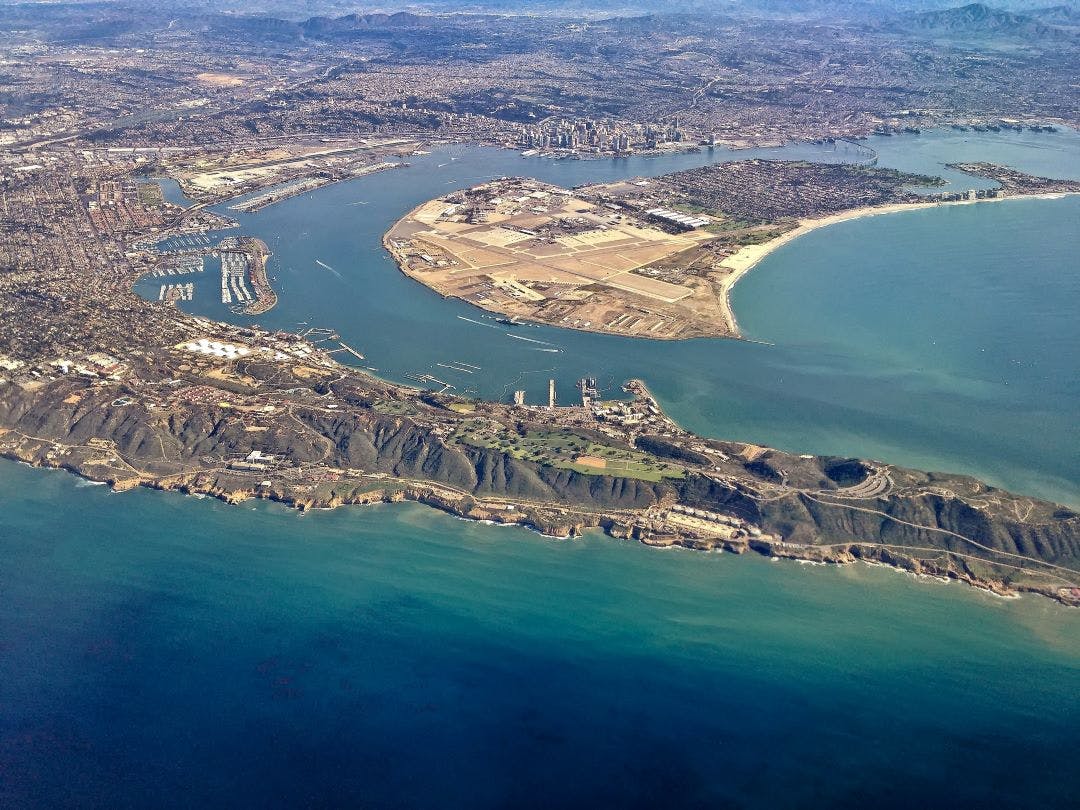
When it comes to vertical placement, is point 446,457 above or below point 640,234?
below

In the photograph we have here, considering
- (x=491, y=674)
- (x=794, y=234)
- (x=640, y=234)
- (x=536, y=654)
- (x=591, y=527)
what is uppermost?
(x=794, y=234)

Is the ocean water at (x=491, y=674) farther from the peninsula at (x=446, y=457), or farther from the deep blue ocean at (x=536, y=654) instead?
the peninsula at (x=446, y=457)

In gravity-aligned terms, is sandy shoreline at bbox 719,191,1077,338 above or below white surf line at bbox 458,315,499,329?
above

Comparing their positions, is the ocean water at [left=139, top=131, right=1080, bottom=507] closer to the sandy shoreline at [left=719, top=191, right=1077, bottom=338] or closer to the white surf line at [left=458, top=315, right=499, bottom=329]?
the white surf line at [left=458, top=315, right=499, bottom=329]

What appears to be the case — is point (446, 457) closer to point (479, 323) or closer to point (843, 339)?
point (479, 323)

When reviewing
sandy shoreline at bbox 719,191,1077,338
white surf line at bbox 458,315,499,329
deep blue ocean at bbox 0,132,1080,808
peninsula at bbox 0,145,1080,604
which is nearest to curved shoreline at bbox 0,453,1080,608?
peninsula at bbox 0,145,1080,604

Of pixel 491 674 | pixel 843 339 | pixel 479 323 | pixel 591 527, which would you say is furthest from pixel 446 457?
pixel 843 339
